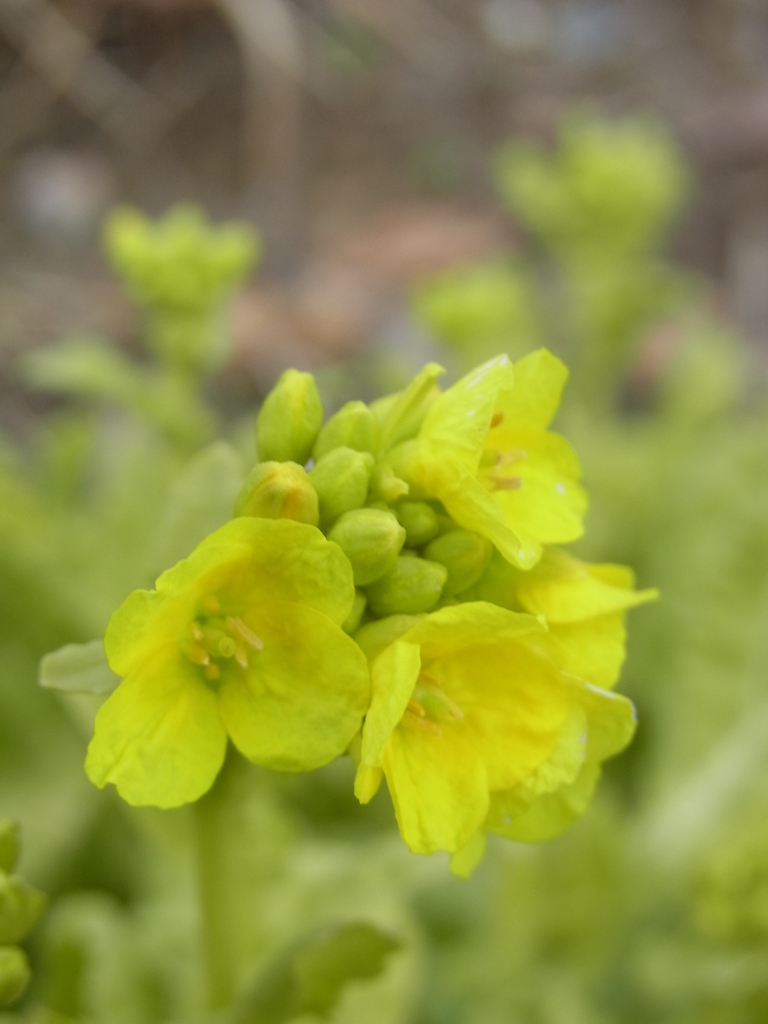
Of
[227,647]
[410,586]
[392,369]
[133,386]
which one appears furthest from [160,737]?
[392,369]

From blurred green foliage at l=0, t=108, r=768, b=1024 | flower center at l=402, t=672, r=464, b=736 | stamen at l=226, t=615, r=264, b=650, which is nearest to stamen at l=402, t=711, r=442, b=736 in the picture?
flower center at l=402, t=672, r=464, b=736

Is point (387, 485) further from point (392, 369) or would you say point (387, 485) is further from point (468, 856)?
point (392, 369)

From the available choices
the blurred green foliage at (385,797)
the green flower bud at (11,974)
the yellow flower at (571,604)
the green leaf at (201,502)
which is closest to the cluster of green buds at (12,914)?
the green flower bud at (11,974)

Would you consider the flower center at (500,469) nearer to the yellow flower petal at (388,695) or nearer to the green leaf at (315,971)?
the yellow flower petal at (388,695)

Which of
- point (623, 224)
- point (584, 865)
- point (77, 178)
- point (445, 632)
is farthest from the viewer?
point (77, 178)

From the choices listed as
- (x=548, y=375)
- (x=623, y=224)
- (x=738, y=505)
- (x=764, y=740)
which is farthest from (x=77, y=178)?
(x=548, y=375)

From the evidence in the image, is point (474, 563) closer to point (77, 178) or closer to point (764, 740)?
point (764, 740)
